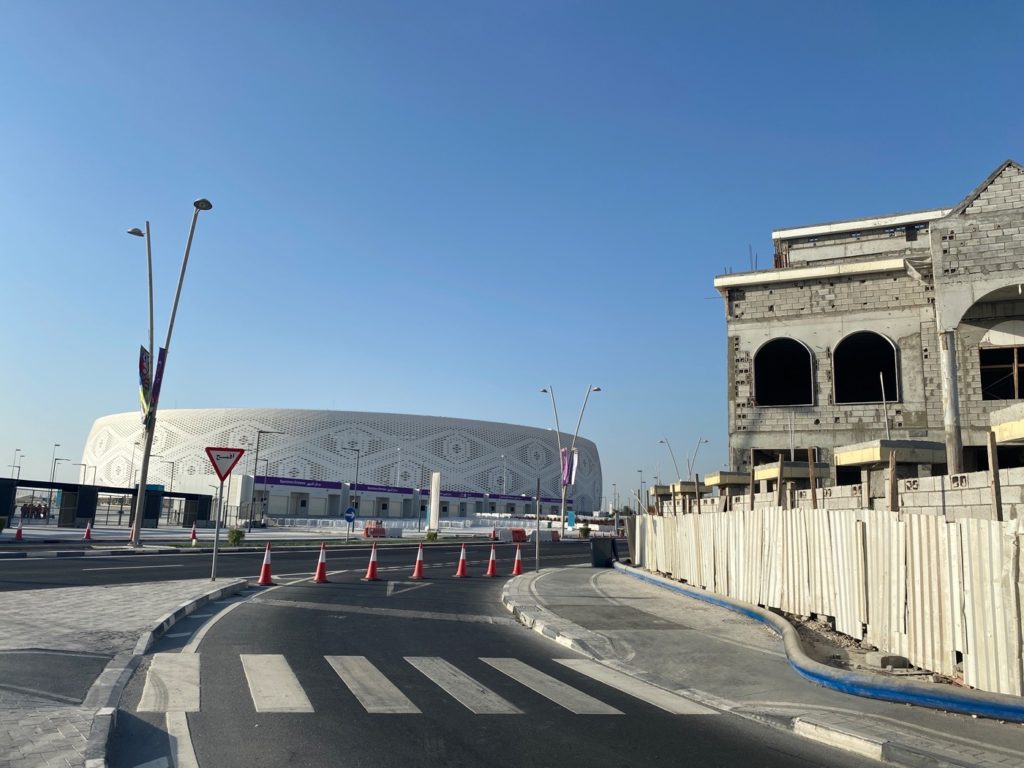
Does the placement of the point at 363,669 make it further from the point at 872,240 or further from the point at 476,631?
the point at 872,240

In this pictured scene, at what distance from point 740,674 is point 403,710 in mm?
4229

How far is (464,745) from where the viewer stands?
5562 millimetres

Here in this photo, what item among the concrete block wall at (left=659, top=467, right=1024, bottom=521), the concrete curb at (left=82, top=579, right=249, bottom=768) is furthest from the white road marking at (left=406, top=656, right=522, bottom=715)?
the concrete block wall at (left=659, top=467, right=1024, bottom=521)

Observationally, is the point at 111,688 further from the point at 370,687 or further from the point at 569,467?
the point at 569,467

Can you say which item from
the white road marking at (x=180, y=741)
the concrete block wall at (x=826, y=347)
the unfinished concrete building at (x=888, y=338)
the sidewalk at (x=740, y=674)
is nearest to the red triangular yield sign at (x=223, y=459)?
the sidewalk at (x=740, y=674)

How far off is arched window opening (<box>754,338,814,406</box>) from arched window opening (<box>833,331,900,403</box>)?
50.8 inches

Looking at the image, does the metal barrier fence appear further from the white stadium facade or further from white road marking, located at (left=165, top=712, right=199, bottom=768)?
the white stadium facade

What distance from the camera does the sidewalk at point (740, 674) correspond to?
5.86 metres

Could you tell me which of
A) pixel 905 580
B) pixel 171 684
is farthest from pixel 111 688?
pixel 905 580

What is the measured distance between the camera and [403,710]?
21.5ft

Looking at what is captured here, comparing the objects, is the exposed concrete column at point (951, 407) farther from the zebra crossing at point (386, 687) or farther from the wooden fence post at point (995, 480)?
the zebra crossing at point (386, 687)

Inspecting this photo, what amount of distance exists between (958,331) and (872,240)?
A: 10.3 m

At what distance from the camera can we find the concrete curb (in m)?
4.99

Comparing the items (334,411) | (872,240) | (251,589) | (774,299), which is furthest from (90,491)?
(334,411)
